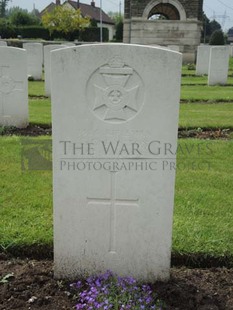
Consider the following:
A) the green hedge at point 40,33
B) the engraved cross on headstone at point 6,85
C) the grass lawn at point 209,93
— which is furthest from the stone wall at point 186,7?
the engraved cross on headstone at point 6,85

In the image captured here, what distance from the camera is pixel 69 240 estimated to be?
273 centimetres

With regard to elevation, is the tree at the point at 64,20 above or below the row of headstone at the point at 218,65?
above

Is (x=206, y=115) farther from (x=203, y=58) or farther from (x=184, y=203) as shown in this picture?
(x=203, y=58)

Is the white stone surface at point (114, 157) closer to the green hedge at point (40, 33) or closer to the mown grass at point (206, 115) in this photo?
the mown grass at point (206, 115)

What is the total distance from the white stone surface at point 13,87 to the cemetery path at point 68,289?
456 cm

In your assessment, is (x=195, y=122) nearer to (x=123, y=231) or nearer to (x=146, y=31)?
(x=123, y=231)

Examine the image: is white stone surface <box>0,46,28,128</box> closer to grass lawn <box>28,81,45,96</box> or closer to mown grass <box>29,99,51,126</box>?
mown grass <box>29,99,51,126</box>

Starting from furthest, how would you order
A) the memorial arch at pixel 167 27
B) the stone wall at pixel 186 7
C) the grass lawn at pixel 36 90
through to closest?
the stone wall at pixel 186 7
the memorial arch at pixel 167 27
the grass lawn at pixel 36 90

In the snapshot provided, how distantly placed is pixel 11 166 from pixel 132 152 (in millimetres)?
2876

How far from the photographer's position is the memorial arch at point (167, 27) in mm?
27688

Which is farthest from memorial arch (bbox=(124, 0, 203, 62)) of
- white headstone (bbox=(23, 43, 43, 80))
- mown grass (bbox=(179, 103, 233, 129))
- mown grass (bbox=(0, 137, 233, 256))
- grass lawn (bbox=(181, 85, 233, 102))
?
mown grass (bbox=(0, 137, 233, 256))

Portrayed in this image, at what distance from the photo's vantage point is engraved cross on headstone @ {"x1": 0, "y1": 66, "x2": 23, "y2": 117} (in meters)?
6.89

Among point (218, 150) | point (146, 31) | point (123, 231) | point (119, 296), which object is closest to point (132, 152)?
point (123, 231)

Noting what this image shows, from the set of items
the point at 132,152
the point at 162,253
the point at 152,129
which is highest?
the point at 152,129
